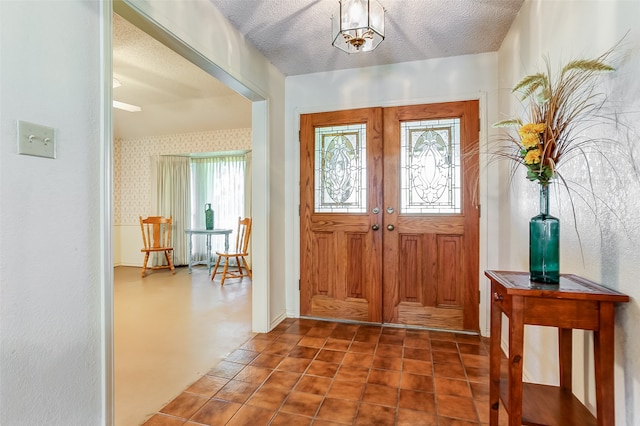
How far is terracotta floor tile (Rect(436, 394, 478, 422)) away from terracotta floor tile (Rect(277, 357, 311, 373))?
865 millimetres

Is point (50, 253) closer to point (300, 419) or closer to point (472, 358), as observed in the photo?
point (300, 419)

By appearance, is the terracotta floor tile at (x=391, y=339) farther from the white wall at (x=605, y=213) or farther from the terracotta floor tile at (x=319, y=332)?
the white wall at (x=605, y=213)

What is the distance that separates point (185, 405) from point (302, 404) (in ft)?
Answer: 2.10

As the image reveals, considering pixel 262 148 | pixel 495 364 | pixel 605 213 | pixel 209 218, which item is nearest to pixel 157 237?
pixel 209 218

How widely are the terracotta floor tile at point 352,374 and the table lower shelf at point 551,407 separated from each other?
891 millimetres

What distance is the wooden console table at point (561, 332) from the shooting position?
103 cm

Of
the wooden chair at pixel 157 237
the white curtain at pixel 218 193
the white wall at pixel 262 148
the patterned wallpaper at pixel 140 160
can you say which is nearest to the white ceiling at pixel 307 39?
the white wall at pixel 262 148

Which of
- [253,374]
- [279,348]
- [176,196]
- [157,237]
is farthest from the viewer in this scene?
[176,196]

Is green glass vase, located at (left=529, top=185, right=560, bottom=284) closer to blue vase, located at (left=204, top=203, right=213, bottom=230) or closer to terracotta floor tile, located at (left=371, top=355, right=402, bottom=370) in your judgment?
terracotta floor tile, located at (left=371, top=355, right=402, bottom=370)

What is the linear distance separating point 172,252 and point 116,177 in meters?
1.89

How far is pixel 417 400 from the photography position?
178 cm

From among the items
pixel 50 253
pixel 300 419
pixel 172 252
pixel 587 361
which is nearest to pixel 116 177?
pixel 172 252

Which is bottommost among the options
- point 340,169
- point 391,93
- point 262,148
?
point 340,169

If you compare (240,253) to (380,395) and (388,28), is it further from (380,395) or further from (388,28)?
(388,28)
